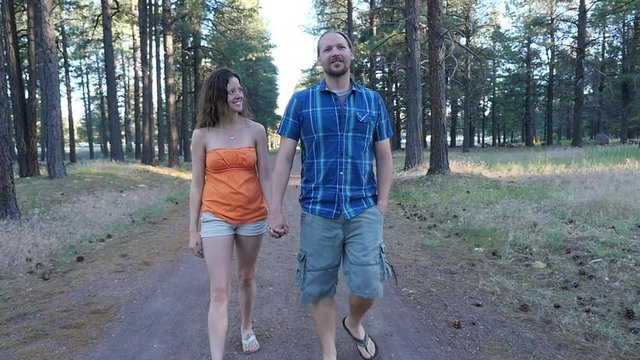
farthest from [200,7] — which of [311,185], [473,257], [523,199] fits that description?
[311,185]

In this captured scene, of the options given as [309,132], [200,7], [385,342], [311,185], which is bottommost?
[385,342]

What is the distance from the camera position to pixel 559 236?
612 centimetres

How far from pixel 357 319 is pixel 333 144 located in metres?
1.36

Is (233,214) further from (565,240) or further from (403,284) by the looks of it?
(565,240)

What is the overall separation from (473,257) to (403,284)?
1.35 m

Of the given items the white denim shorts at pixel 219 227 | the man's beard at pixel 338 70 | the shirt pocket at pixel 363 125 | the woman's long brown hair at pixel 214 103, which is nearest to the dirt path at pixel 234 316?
the white denim shorts at pixel 219 227

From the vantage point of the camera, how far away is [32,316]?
4387mm

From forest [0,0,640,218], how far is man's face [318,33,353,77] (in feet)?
25.7

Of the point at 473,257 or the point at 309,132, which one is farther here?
the point at 473,257

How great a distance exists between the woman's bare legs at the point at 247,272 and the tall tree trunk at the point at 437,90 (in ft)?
31.3

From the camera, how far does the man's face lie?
2.96 m

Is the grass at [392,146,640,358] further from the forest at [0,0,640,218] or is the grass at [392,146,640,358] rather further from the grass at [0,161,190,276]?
the grass at [0,161,190,276]

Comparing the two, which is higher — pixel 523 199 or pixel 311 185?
pixel 311 185

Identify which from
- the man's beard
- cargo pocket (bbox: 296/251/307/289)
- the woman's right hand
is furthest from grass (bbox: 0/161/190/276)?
the man's beard
